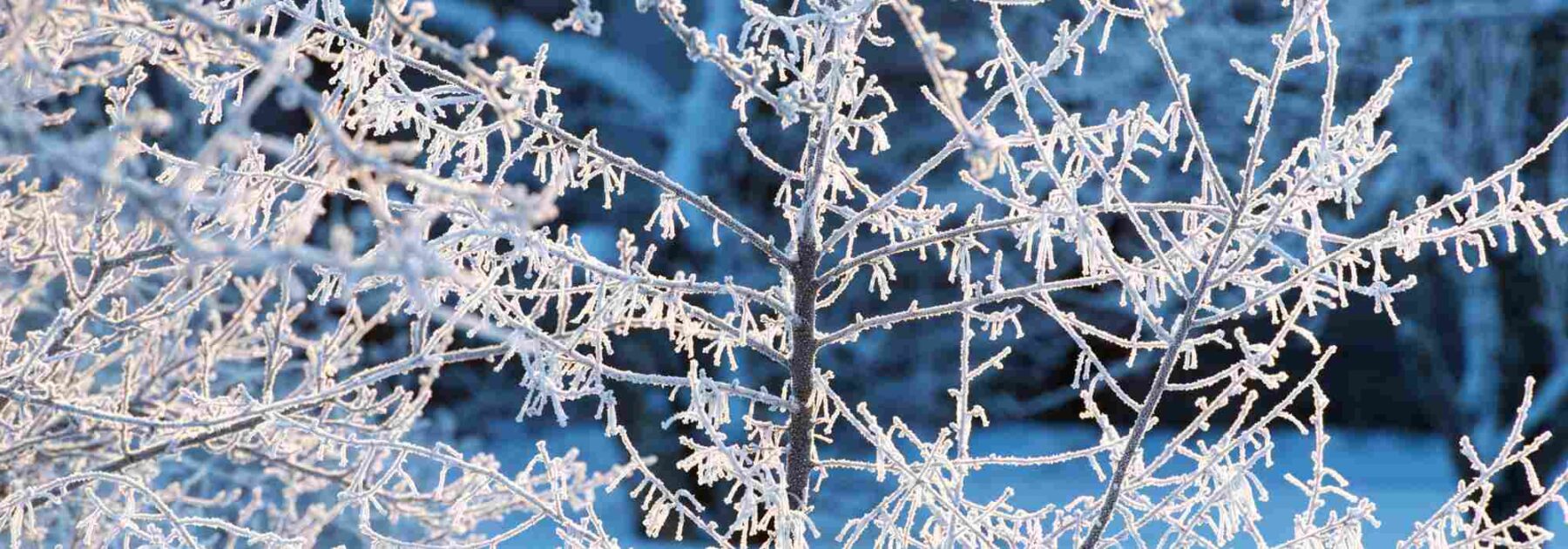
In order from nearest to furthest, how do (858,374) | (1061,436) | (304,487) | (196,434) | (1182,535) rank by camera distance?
(1182,535), (196,434), (304,487), (858,374), (1061,436)

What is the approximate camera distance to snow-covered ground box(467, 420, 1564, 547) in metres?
11.2

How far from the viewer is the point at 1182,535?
264 centimetres

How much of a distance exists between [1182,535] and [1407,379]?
10.6 metres

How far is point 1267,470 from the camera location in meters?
12.5

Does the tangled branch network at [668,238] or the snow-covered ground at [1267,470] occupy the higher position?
the snow-covered ground at [1267,470]

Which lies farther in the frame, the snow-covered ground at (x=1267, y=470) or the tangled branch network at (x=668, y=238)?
the snow-covered ground at (x=1267, y=470)

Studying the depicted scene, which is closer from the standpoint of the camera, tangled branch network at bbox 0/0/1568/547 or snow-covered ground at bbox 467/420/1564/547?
tangled branch network at bbox 0/0/1568/547

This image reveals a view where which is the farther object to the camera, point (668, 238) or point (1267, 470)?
point (1267, 470)

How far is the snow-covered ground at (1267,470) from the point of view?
11.2 metres

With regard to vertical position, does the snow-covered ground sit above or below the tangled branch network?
above

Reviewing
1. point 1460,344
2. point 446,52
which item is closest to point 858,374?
point 1460,344

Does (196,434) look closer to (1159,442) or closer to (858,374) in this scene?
(858,374)

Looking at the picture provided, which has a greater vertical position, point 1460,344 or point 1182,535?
point 1460,344

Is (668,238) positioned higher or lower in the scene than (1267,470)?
lower
